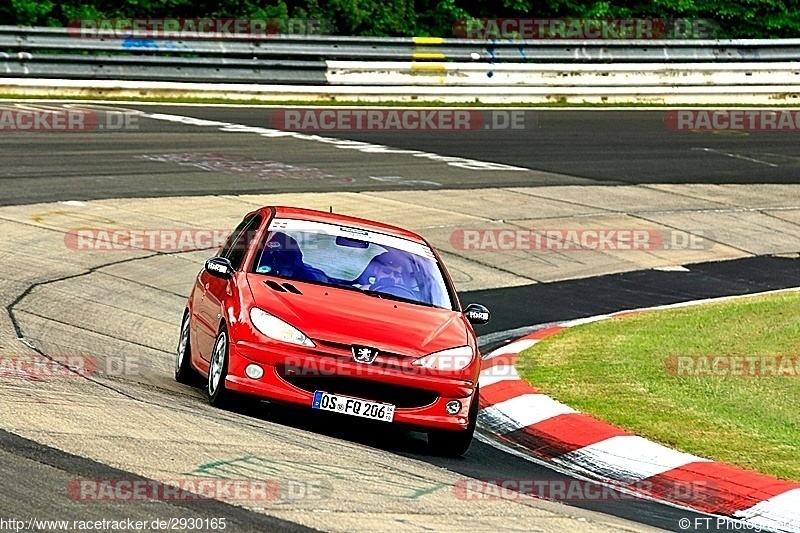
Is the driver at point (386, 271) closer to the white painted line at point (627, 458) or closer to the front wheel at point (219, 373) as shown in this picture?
the front wheel at point (219, 373)

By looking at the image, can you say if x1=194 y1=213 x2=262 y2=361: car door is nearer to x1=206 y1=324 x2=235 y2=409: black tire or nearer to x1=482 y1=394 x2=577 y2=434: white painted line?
x1=206 y1=324 x2=235 y2=409: black tire

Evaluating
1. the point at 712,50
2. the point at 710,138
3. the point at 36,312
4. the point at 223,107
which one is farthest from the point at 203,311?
the point at 712,50

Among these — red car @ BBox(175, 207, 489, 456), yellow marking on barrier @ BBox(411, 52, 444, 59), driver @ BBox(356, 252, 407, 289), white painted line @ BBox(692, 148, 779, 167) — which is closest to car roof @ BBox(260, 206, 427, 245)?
red car @ BBox(175, 207, 489, 456)

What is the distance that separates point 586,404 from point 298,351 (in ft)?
8.14

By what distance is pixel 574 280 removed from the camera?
16469mm

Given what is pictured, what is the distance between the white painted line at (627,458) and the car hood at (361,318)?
3.48ft

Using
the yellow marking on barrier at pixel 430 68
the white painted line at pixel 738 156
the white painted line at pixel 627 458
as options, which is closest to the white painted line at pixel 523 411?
the white painted line at pixel 627 458

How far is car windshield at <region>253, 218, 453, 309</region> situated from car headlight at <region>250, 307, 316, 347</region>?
30.4 inches

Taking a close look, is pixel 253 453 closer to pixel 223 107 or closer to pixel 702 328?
pixel 702 328

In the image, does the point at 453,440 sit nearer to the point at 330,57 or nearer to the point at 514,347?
the point at 514,347

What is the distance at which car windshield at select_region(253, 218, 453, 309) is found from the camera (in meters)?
9.69

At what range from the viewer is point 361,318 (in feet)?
29.4

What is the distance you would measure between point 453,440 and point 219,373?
1531 millimetres

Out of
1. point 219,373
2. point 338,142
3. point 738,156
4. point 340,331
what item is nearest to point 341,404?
point 340,331
